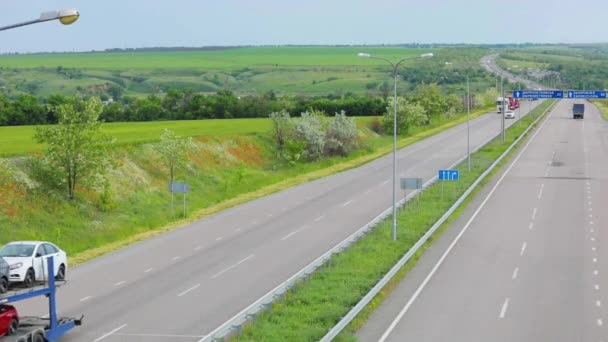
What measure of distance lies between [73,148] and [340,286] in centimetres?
2329

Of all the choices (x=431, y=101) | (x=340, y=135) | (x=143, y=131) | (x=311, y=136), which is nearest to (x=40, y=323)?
(x=311, y=136)

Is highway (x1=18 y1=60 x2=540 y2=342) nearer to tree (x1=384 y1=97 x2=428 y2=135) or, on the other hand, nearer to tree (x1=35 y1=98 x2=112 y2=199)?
tree (x1=35 y1=98 x2=112 y2=199)

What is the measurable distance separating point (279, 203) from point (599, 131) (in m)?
67.0

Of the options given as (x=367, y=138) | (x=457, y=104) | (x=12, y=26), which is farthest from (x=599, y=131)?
(x=12, y=26)

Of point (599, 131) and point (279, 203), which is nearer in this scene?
point (279, 203)

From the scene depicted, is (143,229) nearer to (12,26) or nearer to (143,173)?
(143,173)

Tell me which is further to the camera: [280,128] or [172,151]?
[280,128]

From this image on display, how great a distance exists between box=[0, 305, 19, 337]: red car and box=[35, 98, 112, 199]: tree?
2769cm

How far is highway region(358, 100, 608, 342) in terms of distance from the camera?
26703 millimetres

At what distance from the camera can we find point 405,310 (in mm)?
28984

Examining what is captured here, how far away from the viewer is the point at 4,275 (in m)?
22.2

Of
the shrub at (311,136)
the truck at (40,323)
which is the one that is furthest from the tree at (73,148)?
the shrub at (311,136)

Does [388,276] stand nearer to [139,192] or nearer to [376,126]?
[139,192]

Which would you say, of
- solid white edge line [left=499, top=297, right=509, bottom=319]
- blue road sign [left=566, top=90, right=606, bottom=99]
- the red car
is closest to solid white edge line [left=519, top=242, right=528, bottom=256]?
solid white edge line [left=499, top=297, right=509, bottom=319]
